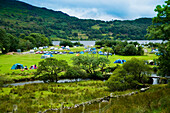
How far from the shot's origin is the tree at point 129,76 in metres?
26.6

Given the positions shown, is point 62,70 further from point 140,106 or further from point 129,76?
point 140,106

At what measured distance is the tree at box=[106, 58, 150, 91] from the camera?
1046 inches

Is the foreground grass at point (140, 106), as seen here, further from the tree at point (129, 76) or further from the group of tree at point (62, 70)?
the group of tree at point (62, 70)

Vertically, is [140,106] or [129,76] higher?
[140,106]

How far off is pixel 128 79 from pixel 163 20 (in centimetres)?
1526

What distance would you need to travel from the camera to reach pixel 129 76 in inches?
1069

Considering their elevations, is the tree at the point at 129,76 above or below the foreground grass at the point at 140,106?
below

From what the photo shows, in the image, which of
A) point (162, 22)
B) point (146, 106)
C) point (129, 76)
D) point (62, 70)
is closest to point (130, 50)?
point (62, 70)

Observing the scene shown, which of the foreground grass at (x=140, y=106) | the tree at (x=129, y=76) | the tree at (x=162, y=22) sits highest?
the tree at (x=162, y=22)

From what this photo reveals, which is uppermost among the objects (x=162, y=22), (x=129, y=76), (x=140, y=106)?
(x=162, y=22)

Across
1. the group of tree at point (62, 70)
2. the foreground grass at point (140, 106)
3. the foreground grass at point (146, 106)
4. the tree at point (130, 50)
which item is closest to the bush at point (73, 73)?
the group of tree at point (62, 70)

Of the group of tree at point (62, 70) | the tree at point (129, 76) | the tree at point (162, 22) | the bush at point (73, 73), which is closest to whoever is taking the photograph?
the tree at point (162, 22)

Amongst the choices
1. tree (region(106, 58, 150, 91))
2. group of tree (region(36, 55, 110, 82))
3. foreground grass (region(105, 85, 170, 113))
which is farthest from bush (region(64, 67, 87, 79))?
foreground grass (region(105, 85, 170, 113))

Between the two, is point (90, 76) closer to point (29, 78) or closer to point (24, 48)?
point (29, 78)
